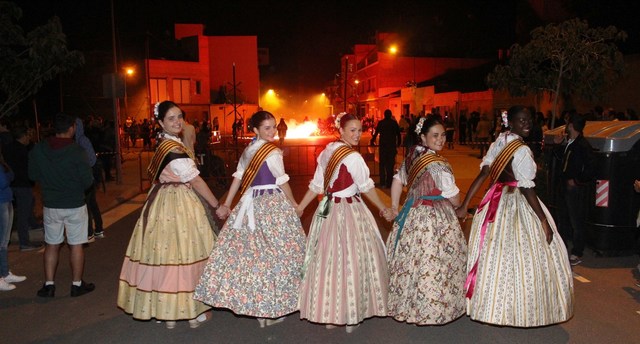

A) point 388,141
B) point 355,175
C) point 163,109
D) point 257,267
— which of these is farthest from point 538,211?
point 388,141

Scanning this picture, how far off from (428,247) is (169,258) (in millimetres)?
2340

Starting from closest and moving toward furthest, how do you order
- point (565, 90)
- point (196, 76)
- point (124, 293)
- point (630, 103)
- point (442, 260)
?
point (442, 260)
point (124, 293)
point (565, 90)
point (630, 103)
point (196, 76)

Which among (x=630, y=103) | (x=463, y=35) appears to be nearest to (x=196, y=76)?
(x=463, y=35)

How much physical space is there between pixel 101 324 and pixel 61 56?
5.46 metres

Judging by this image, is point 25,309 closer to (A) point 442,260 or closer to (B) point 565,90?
(A) point 442,260

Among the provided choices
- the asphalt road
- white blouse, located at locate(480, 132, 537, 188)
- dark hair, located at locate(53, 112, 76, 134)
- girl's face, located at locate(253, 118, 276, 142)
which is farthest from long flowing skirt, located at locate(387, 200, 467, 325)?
dark hair, located at locate(53, 112, 76, 134)

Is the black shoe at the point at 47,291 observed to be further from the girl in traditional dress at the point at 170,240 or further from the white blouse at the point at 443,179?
the white blouse at the point at 443,179

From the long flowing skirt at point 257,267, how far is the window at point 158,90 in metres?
41.7

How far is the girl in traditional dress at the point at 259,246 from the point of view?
488 cm

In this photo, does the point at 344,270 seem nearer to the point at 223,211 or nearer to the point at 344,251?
the point at 344,251

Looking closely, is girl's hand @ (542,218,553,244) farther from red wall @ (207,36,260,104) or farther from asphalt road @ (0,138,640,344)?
red wall @ (207,36,260,104)

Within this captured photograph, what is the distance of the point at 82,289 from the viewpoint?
249 inches

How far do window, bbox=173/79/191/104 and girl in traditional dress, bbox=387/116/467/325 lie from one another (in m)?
43.6

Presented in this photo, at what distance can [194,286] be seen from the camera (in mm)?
5027
